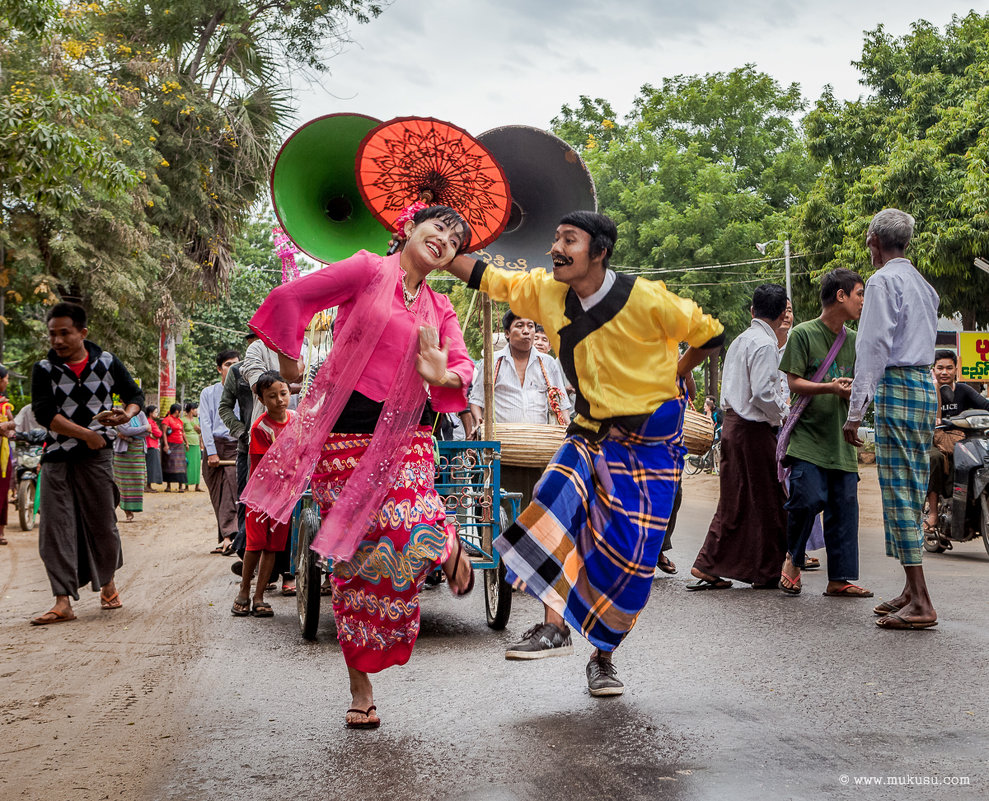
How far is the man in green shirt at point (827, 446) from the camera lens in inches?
276

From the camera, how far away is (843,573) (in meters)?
7.09

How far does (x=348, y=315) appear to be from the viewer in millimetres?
4391

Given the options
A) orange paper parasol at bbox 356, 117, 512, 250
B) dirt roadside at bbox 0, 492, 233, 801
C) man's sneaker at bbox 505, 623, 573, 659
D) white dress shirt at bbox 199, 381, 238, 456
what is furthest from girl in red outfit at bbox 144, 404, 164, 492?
man's sneaker at bbox 505, 623, 573, 659

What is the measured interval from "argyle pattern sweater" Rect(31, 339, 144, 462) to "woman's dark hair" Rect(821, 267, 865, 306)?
4.75 metres

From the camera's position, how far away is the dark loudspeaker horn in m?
6.24

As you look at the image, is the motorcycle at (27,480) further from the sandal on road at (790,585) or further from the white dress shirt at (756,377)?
the sandal on road at (790,585)

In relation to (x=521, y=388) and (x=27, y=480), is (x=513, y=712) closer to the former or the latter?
(x=521, y=388)

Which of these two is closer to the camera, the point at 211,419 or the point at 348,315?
the point at 348,315

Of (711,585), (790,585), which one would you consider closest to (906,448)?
(790,585)

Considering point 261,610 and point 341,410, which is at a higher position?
point 341,410

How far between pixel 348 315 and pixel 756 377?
13.3ft

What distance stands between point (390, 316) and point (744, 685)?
Result: 88.5 inches

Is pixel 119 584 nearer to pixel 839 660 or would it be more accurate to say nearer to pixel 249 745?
pixel 249 745

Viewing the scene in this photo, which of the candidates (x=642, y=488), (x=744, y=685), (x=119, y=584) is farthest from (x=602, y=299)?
(x=119, y=584)
